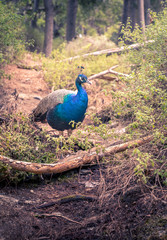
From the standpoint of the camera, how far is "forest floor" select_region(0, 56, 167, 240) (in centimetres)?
429

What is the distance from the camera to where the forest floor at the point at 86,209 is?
4285 mm

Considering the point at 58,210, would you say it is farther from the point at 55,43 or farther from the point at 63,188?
the point at 55,43

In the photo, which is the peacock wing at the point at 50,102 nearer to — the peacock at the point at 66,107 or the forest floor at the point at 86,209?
the peacock at the point at 66,107

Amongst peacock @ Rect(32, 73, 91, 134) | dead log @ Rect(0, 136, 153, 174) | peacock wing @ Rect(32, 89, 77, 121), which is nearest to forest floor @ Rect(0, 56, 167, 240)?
dead log @ Rect(0, 136, 153, 174)

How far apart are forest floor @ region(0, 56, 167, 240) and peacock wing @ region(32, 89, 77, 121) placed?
74.0 inches

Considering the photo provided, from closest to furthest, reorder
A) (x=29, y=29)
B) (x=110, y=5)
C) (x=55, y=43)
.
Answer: (x=29, y=29), (x=55, y=43), (x=110, y=5)

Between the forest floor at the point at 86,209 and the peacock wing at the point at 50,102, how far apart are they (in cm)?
188

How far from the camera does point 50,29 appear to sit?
668 inches

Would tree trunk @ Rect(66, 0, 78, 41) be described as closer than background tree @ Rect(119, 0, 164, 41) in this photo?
No

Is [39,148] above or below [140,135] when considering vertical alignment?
below

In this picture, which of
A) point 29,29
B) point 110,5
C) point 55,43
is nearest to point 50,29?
point 29,29

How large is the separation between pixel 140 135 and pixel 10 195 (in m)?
2.46

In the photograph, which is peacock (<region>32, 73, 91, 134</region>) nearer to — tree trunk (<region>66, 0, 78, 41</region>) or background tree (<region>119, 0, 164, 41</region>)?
background tree (<region>119, 0, 164, 41</region>)

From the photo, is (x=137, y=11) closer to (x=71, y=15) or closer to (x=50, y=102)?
(x=71, y=15)
